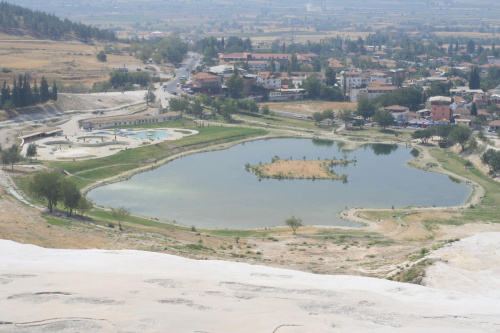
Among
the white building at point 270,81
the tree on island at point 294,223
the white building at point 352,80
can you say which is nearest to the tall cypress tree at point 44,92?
the white building at point 270,81

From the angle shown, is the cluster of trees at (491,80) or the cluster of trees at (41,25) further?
the cluster of trees at (41,25)

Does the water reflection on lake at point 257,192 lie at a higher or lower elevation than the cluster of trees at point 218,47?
lower

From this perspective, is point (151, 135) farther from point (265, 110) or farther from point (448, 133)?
point (448, 133)

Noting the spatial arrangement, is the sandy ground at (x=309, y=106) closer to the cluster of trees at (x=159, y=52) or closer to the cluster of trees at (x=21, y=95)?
the cluster of trees at (x=21, y=95)

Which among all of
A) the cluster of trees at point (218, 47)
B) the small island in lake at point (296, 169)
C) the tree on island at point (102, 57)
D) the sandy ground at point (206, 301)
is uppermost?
the cluster of trees at point (218, 47)

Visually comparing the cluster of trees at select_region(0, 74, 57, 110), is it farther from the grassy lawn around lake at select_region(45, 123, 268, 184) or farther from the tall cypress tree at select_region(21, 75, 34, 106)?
the grassy lawn around lake at select_region(45, 123, 268, 184)

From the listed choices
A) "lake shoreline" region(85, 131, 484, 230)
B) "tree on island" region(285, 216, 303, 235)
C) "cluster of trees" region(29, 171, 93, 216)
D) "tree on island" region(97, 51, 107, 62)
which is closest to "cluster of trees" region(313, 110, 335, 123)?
"lake shoreline" region(85, 131, 484, 230)

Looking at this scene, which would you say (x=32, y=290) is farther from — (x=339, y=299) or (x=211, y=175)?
(x=211, y=175)
